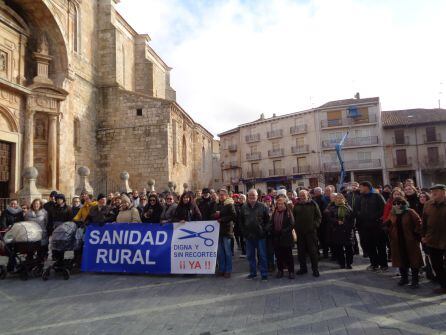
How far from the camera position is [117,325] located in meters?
3.95

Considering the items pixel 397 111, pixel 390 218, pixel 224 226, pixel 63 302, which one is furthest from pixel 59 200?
pixel 397 111

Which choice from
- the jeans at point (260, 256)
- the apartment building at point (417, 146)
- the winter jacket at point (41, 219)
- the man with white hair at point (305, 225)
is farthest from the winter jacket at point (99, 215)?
the apartment building at point (417, 146)

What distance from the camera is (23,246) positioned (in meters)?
6.46

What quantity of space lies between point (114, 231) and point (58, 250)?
111cm

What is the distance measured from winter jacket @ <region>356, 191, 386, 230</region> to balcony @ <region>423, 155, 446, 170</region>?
119 feet

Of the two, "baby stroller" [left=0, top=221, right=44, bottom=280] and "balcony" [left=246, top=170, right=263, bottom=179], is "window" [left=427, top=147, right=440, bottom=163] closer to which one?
"balcony" [left=246, top=170, right=263, bottom=179]

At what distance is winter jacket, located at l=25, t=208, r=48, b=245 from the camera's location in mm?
6916

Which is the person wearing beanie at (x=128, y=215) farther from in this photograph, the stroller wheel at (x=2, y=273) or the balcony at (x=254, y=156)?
the balcony at (x=254, y=156)

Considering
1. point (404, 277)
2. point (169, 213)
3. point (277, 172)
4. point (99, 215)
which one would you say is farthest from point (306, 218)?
point (277, 172)

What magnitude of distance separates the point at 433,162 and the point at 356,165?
8.07 meters

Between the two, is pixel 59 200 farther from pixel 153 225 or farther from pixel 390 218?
pixel 390 218

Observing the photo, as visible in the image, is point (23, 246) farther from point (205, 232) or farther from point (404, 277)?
point (404, 277)

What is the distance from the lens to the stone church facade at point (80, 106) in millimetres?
13898

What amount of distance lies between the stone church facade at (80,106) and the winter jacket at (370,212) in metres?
11.5
